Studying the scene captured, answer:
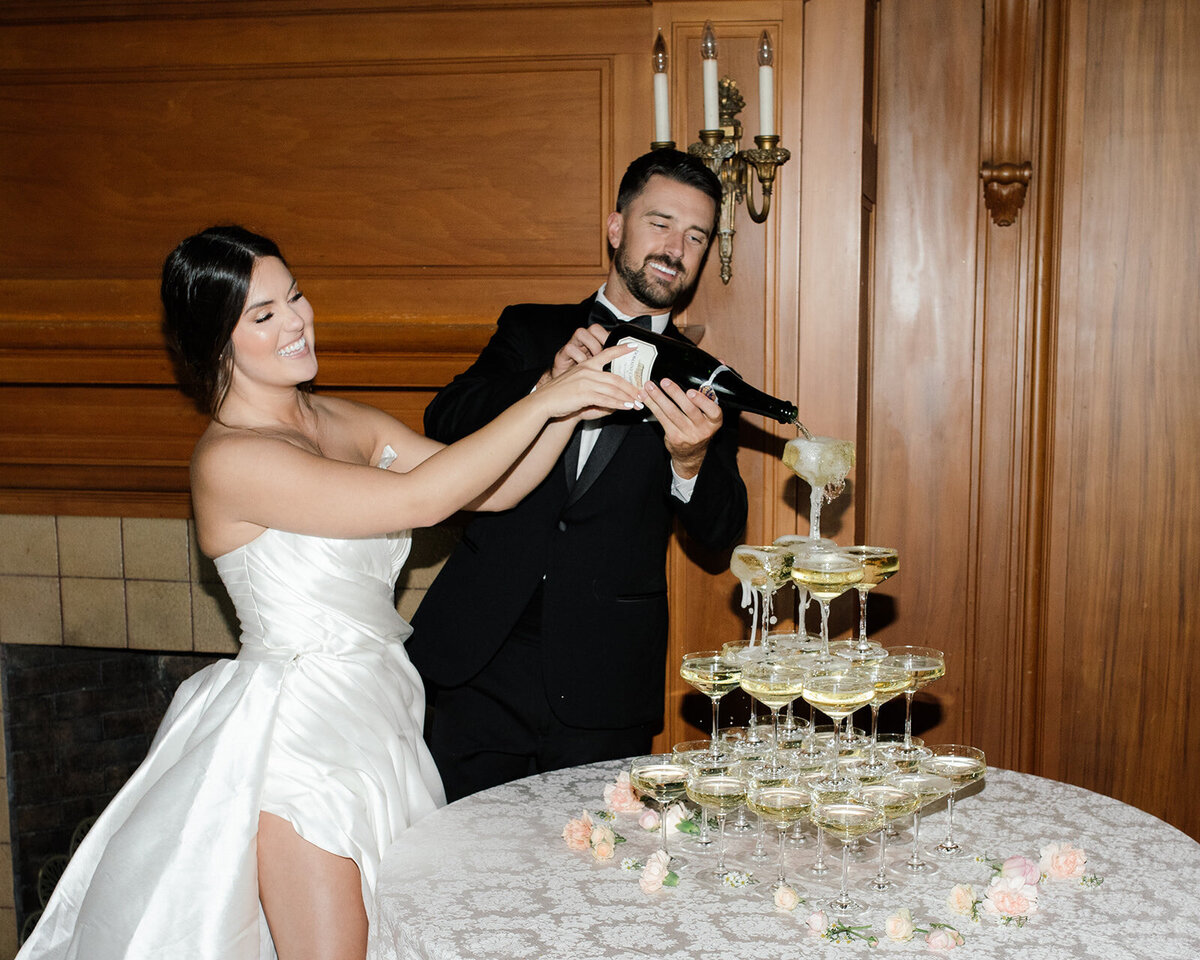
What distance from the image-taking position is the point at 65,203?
2.97m

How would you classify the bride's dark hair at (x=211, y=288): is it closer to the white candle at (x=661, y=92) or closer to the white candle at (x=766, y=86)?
the white candle at (x=661, y=92)

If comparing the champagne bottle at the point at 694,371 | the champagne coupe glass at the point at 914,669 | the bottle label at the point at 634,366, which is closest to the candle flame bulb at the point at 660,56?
the champagne bottle at the point at 694,371

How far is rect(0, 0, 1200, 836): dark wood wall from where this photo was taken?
2.72 metres

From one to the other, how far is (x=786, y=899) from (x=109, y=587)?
2438mm

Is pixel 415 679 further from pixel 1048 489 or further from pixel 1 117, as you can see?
pixel 1 117

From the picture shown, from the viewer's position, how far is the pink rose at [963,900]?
1.29 metres

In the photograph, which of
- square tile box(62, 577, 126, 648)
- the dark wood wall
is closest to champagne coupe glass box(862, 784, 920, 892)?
the dark wood wall

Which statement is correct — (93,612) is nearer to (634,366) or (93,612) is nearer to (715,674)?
(634,366)

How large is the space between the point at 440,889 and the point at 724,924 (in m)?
0.34

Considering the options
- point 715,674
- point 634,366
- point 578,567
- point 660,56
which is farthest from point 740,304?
point 715,674

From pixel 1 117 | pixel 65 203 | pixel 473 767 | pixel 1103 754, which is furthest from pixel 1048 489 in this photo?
pixel 1 117

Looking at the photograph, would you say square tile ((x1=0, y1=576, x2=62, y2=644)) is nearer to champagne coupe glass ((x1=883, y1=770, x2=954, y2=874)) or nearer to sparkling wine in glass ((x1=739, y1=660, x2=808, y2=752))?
sparkling wine in glass ((x1=739, y1=660, x2=808, y2=752))

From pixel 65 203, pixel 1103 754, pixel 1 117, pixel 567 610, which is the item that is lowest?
pixel 1103 754

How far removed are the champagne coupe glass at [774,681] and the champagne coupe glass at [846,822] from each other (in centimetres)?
15
